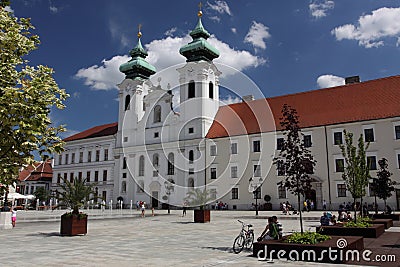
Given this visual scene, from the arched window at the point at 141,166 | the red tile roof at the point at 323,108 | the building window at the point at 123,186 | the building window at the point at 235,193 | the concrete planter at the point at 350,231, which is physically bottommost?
the concrete planter at the point at 350,231

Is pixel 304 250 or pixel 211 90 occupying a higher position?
pixel 211 90

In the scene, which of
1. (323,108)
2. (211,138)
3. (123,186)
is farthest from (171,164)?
(323,108)

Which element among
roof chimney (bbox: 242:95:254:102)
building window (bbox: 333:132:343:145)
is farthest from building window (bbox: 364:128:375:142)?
roof chimney (bbox: 242:95:254:102)

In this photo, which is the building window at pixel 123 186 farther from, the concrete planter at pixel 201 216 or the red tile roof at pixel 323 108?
the concrete planter at pixel 201 216

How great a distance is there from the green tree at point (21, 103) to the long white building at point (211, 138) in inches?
1222

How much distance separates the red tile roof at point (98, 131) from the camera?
219ft

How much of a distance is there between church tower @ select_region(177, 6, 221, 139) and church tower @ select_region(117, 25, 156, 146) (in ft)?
29.0

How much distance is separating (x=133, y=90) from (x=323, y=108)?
103 ft

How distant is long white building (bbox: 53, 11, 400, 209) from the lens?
39781 millimetres

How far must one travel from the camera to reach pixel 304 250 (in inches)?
393

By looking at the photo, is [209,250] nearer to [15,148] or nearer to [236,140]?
[15,148]

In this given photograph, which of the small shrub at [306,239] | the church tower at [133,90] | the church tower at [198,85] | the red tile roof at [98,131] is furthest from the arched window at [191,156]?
the small shrub at [306,239]

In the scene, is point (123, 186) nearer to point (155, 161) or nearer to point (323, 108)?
point (155, 161)

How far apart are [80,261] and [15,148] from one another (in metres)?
6.29
